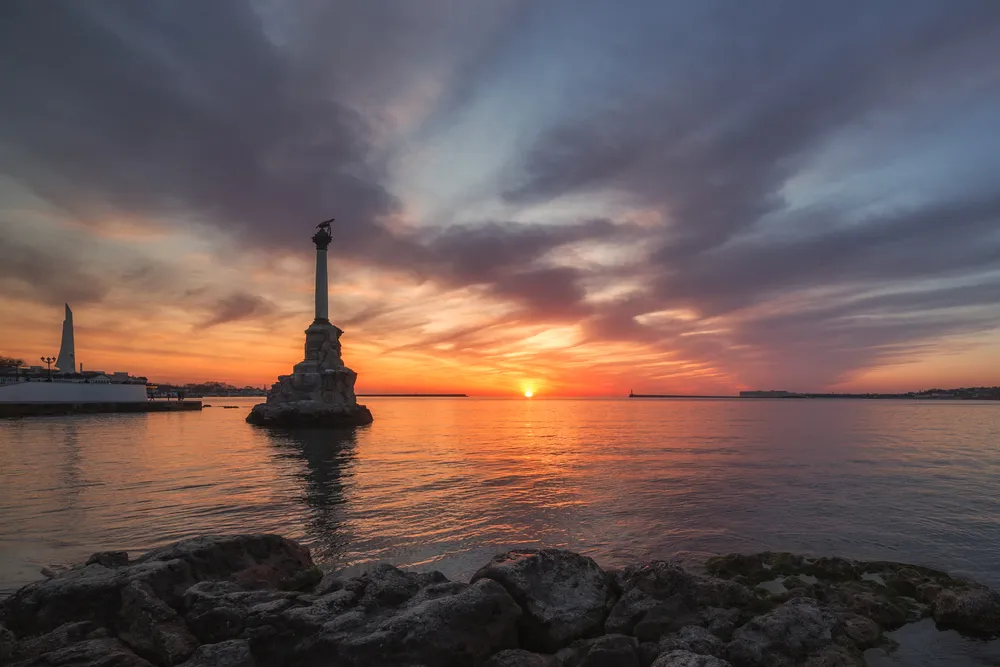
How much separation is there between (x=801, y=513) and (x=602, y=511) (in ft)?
24.6

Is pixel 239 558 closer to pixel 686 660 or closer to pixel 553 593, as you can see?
pixel 553 593

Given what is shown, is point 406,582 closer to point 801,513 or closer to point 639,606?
point 639,606

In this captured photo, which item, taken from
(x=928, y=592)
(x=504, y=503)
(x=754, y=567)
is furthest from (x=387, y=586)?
(x=504, y=503)

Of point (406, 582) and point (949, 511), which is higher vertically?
point (406, 582)

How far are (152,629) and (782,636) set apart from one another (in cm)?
1014

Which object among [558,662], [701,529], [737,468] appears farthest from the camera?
[737,468]

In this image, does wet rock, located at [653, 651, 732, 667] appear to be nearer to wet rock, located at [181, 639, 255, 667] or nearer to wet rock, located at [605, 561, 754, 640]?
wet rock, located at [605, 561, 754, 640]

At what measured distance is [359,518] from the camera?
18.2 metres

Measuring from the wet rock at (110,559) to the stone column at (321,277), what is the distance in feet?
210

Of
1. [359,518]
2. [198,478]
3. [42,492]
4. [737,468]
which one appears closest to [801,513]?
[737,468]

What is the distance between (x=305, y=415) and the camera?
66562 millimetres

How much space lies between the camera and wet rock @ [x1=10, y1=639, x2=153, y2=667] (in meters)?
6.83

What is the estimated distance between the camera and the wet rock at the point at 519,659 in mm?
7637

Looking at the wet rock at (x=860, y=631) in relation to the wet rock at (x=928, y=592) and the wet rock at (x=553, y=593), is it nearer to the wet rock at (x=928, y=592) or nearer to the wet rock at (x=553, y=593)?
the wet rock at (x=928, y=592)
